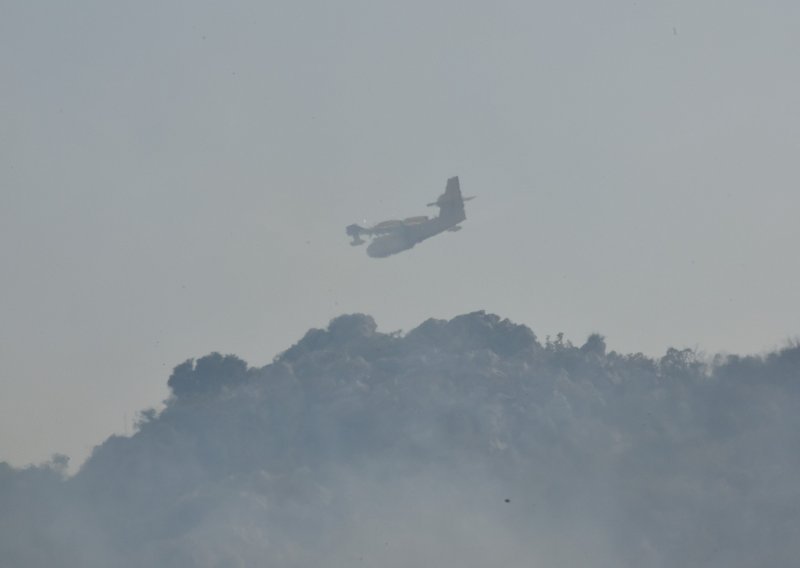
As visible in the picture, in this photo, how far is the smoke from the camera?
388ft

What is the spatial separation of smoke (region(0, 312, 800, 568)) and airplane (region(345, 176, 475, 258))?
25.5 meters

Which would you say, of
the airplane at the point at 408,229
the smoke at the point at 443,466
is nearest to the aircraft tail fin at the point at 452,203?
the airplane at the point at 408,229

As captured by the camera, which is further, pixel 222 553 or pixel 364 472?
pixel 364 472

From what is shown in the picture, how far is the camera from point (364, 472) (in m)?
135

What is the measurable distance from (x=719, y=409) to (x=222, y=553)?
5103 centimetres

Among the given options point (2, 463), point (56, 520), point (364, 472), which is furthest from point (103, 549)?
point (364, 472)

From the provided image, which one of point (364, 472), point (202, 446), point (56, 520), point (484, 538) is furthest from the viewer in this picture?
point (202, 446)

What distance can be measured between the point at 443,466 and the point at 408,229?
1349 inches

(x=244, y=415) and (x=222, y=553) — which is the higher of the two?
(x=244, y=415)

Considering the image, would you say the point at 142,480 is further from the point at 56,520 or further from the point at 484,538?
the point at 484,538

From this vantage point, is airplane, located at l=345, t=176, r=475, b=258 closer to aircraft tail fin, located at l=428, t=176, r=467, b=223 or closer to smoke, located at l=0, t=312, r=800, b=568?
aircraft tail fin, located at l=428, t=176, r=467, b=223

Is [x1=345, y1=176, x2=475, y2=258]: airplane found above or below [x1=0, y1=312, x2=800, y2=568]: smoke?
above

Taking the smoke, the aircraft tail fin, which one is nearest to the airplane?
the aircraft tail fin

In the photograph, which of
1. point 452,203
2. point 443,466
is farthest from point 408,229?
point 443,466
